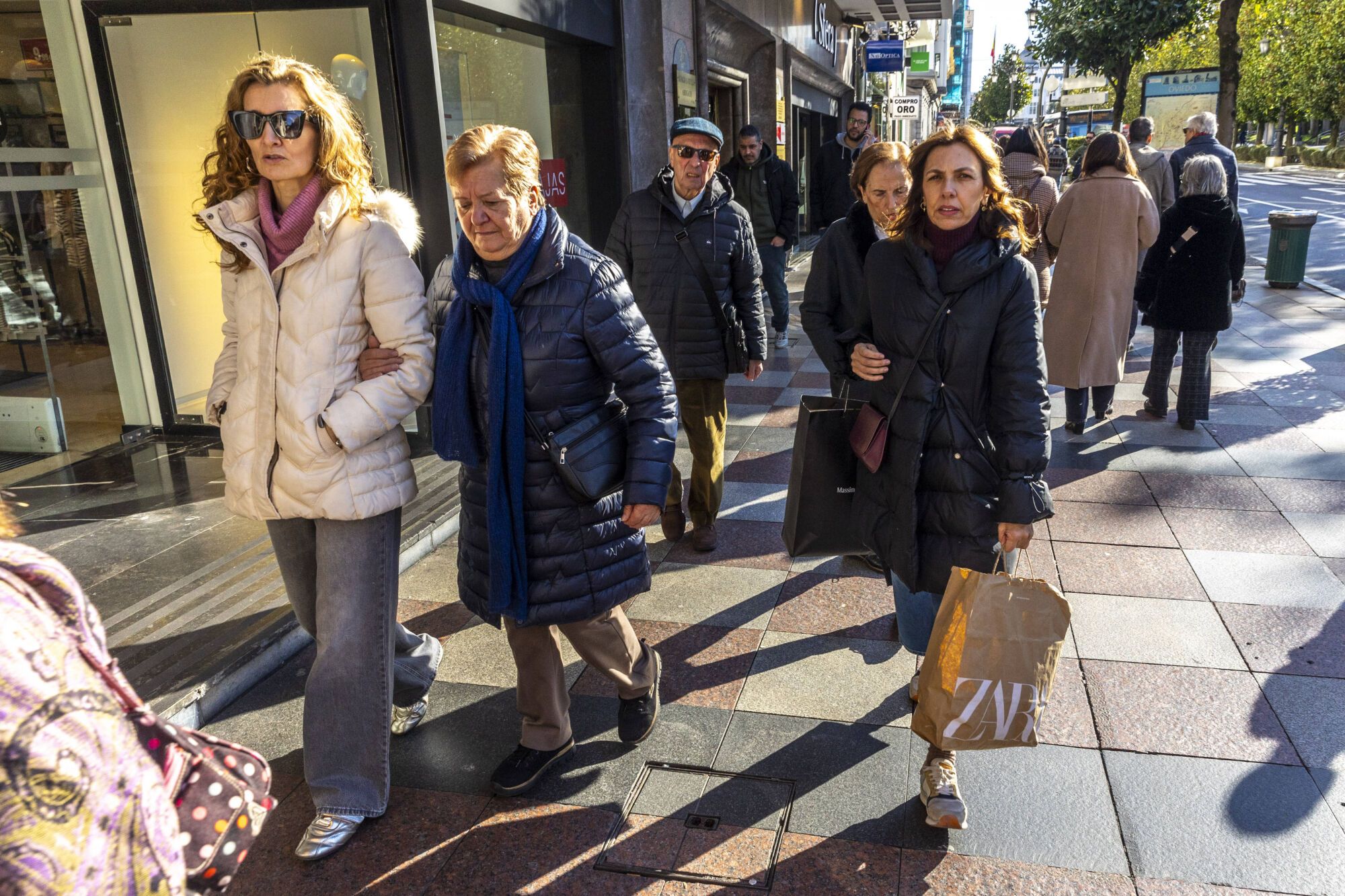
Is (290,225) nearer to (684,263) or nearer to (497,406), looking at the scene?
(497,406)

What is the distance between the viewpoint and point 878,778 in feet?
10.6

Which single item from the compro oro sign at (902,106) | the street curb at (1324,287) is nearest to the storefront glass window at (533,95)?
the street curb at (1324,287)

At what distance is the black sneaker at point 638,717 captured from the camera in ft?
11.3

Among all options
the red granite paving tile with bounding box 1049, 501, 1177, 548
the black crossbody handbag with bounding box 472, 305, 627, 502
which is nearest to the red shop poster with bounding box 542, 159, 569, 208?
the red granite paving tile with bounding box 1049, 501, 1177, 548

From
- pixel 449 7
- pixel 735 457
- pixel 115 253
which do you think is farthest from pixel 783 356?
pixel 115 253

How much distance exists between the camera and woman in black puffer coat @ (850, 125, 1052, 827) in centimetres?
290

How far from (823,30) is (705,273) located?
17.9 metres

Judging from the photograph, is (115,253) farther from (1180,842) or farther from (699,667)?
(1180,842)

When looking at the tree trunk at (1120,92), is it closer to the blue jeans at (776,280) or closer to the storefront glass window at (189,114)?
the blue jeans at (776,280)

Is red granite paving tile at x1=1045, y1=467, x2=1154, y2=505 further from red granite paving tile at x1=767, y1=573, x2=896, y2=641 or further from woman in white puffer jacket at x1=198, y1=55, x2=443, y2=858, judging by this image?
woman in white puffer jacket at x1=198, y1=55, x2=443, y2=858

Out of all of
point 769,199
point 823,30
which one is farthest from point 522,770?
point 823,30

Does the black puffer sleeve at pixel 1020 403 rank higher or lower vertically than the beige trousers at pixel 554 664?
higher

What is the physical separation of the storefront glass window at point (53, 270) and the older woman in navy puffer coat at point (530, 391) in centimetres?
468

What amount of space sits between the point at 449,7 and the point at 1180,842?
597cm
